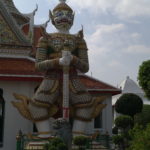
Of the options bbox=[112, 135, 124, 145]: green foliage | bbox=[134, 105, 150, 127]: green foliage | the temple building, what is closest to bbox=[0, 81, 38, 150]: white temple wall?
the temple building

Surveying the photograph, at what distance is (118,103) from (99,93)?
3.24 meters

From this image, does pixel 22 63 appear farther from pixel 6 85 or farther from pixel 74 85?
pixel 74 85

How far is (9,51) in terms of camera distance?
36.9 feet

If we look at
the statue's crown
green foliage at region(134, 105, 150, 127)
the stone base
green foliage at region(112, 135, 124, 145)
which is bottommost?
the stone base

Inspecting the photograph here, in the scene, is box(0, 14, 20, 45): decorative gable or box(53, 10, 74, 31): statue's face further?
box(0, 14, 20, 45): decorative gable

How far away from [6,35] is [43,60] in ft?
10.8

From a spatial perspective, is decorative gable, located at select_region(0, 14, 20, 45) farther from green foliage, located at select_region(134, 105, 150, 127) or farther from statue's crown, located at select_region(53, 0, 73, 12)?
green foliage, located at select_region(134, 105, 150, 127)

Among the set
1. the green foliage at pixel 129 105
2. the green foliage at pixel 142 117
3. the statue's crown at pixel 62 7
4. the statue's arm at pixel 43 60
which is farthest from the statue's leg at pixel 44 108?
the green foliage at pixel 142 117

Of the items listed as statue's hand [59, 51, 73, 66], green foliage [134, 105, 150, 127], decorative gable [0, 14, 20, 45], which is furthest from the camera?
green foliage [134, 105, 150, 127]

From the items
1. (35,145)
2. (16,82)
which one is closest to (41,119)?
(35,145)

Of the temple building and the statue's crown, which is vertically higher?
the statue's crown

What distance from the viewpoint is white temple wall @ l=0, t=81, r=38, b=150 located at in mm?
10067

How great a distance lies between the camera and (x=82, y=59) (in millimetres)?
8969

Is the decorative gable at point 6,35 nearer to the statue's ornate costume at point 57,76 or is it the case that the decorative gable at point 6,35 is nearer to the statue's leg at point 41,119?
the statue's ornate costume at point 57,76
